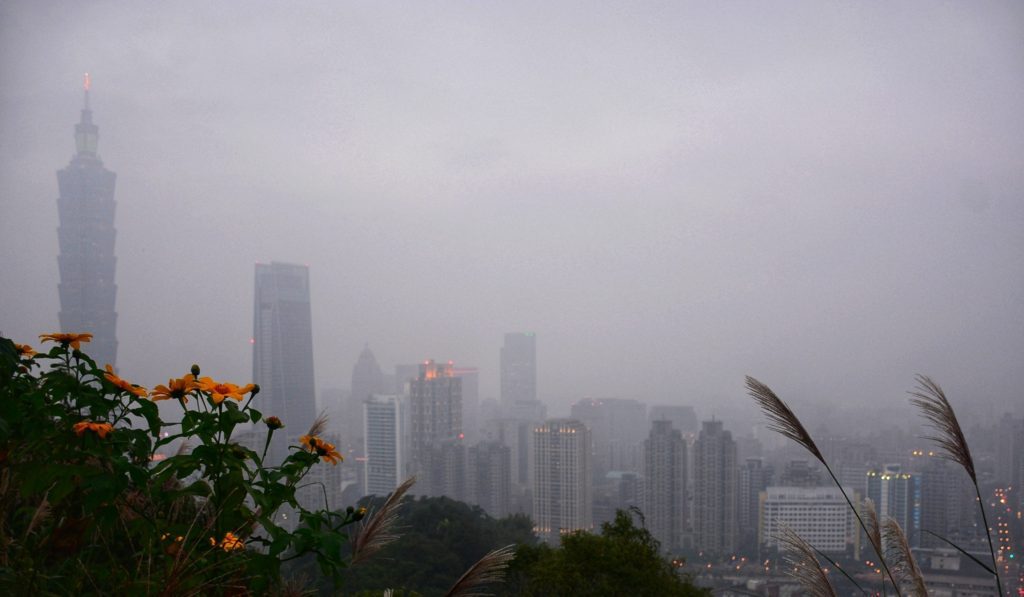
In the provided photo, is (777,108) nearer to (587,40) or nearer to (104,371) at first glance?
(587,40)

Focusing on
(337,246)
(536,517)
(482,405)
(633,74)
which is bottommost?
(536,517)

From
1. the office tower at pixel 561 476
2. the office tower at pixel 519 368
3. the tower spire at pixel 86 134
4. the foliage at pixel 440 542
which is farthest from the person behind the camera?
the office tower at pixel 519 368

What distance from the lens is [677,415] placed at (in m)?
23.3

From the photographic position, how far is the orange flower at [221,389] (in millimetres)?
810

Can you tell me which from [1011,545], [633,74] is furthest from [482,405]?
[1011,545]

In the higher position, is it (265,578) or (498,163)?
(498,163)

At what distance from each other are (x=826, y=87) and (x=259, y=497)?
993cm

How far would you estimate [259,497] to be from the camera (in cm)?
82

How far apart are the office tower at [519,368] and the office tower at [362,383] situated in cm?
456

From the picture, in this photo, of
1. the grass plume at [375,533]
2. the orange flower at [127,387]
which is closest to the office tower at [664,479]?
the grass plume at [375,533]

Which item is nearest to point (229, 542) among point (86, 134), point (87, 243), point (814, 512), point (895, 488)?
point (87, 243)

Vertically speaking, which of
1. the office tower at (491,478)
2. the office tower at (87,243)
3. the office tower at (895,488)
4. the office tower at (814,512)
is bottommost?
the office tower at (491,478)

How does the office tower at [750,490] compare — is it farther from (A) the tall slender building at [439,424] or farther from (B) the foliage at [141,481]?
(B) the foliage at [141,481]

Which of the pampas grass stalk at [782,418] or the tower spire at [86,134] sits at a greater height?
the tower spire at [86,134]
